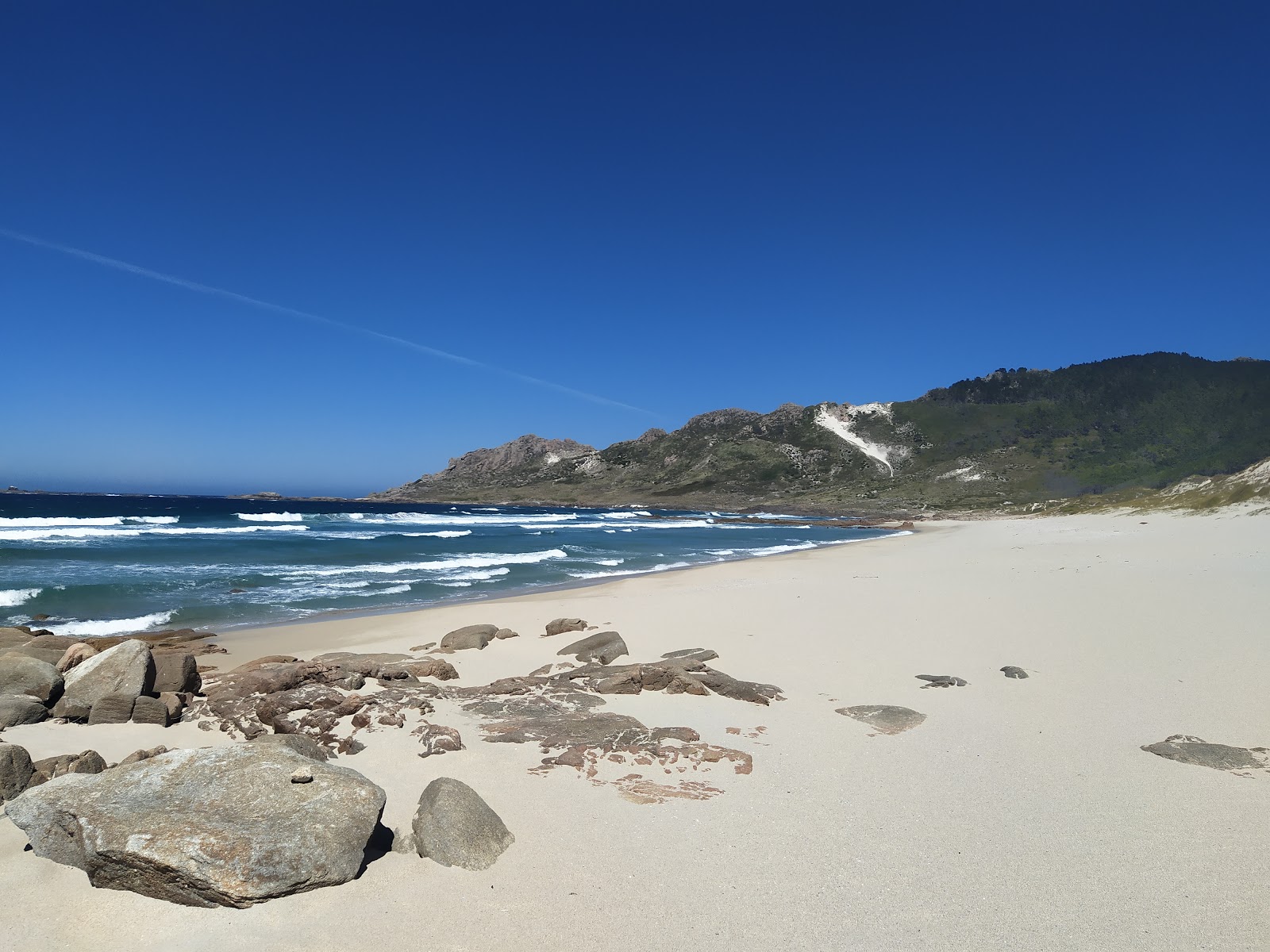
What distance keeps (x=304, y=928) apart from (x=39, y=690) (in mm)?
5533

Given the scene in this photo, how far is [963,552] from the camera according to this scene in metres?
27.5

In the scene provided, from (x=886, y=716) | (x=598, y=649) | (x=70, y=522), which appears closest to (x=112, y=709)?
(x=598, y=649)

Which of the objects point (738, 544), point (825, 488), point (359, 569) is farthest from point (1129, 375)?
point (359, 569)

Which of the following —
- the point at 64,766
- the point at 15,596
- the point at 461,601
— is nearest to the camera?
the point at 64,766

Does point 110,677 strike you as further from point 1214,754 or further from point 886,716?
point 1214,754

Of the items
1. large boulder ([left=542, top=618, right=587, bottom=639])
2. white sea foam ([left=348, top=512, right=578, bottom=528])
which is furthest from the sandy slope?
white sea foam ([left=348, top=512, right=578, bottom=528])

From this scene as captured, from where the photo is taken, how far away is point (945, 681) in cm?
809

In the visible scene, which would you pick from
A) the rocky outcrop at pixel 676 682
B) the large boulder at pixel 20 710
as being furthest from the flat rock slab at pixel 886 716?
the large boulder at pixel 20 710

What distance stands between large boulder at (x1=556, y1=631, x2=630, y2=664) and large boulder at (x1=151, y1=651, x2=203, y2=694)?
4730mm

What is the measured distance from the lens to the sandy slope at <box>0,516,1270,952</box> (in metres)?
3.41

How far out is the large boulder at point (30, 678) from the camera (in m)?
6.79

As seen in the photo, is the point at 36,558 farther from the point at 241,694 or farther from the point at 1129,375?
the point at 1129,375

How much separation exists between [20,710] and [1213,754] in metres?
10.6

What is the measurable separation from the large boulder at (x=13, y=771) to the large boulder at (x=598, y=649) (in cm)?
620
